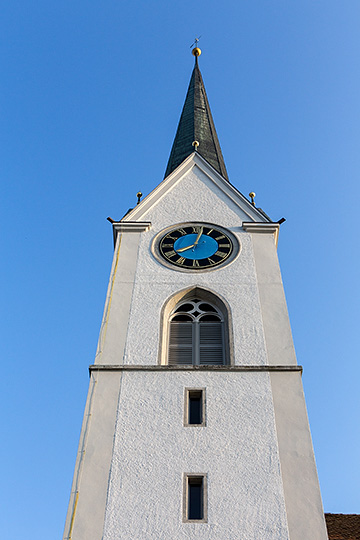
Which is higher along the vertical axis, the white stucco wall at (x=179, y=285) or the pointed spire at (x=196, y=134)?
the pointed spire at (x=196, y=134)

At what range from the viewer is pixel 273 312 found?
56.6 feet

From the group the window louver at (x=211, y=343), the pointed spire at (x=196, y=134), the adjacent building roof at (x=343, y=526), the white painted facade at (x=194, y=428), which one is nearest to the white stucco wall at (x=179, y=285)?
the white painted facade at (x=194, y=428)

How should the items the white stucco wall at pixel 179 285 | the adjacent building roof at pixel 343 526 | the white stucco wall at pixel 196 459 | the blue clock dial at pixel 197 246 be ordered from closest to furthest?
1. the white stucco wall at pixel 196 459
2. the adjacent building roof at pixel 343 526
3. the white stucco wall at pixel 179 285
4. the blue clock dial at pixel 197 246

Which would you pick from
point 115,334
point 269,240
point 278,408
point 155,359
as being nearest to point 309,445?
point 278,408

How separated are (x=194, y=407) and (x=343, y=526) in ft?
14.9

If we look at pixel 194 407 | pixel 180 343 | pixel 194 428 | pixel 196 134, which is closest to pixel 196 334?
pixel 180 343

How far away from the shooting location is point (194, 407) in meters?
14.9

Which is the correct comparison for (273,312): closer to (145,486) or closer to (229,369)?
(229,369)

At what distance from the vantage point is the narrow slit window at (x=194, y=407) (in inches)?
571

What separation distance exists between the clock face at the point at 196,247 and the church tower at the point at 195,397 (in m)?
0.04

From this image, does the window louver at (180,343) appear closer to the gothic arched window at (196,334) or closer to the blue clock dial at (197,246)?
the gothic arched window at (196,334)

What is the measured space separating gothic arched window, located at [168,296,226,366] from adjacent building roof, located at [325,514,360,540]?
13.4ft

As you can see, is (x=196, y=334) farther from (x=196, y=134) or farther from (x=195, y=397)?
(x=196, y=134)

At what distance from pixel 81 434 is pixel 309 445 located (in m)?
4.04
